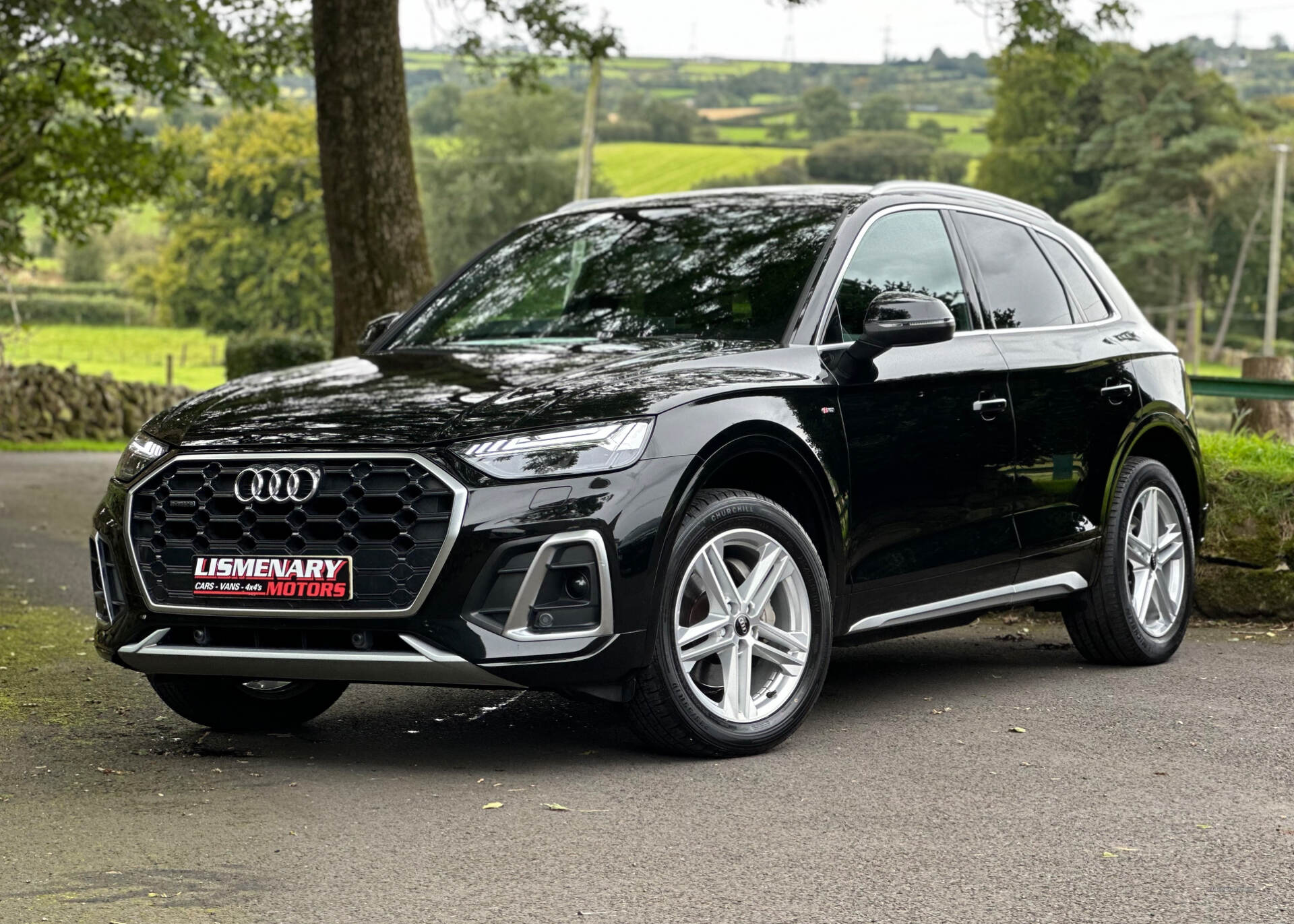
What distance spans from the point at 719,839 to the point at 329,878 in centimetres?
100

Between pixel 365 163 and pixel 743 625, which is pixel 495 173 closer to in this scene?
pixel 365 163

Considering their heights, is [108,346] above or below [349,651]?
below

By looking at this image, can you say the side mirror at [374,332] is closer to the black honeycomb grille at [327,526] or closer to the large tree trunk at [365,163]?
the black honeycomb grille at [327,526]

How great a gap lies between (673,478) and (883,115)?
113456 mm

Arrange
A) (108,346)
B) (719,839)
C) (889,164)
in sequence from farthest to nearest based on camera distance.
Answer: (889,164)
(108,346)
(719,839)

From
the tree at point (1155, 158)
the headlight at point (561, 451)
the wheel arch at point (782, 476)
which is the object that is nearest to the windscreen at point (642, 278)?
the wheel arch at point (782, 476)

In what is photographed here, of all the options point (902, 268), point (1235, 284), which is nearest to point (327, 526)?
point (902, 268)

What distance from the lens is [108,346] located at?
275 ft

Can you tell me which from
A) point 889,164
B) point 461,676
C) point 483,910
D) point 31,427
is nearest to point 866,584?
point 461,676

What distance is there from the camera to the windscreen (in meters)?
6.19

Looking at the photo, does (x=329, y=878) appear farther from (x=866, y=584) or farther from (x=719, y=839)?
(x=866, y=584)

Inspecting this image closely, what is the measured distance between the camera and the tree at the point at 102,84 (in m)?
20.2

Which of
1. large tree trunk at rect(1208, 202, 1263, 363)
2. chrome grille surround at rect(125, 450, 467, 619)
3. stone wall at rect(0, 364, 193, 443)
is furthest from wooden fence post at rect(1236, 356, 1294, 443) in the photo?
large tree trunk at rect(1208, 202, 1263, 363)

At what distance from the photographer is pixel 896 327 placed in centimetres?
587
